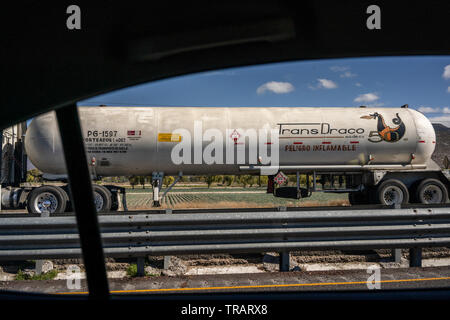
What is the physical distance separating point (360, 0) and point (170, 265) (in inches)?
167

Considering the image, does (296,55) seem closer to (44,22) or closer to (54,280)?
(44,22)

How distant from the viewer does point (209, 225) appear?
14.0 feet

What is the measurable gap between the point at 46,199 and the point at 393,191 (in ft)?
37.0

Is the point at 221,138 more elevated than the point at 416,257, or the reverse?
the point at 221,138

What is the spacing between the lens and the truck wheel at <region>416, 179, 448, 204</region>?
10070 millimetres

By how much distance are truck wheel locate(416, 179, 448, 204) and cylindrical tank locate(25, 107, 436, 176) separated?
0.87m

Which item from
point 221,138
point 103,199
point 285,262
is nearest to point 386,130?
point 221,138

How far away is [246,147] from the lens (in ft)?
31.5

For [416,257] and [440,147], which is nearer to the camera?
[416,257]

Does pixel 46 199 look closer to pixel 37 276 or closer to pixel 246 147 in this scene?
pixel 37 276

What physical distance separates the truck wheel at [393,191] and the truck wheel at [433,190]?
0.47 metres

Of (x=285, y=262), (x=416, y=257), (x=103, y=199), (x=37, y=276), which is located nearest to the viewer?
(x=37, y=276)

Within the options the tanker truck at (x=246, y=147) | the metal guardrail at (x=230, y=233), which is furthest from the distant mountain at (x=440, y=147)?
the metal guardrail at (x=230, y=233)
